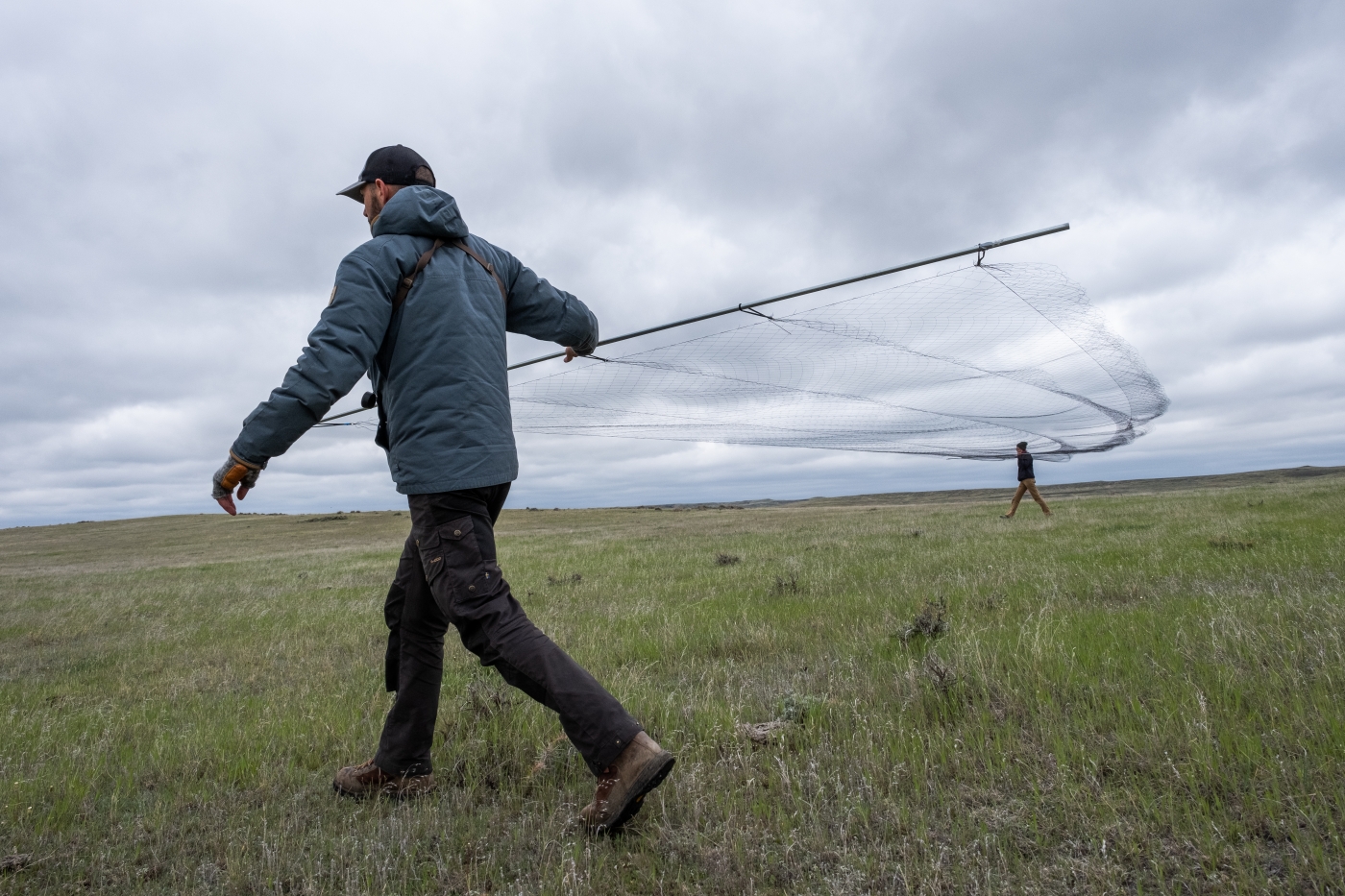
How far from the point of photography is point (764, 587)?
8.18 m

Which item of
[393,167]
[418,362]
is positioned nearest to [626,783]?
[418,362]

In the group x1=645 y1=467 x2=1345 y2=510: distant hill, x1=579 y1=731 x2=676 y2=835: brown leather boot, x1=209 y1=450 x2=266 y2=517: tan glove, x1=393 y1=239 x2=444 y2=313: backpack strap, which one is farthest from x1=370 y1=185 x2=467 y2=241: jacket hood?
x1=645 y1=467 x2=1345 y2=510: distant hill

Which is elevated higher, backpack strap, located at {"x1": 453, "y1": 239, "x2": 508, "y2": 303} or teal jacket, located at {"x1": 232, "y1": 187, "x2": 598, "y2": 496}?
backpack strap, located at {"x1": 453, "y1": 239, "x2": 508, "y2": 303}

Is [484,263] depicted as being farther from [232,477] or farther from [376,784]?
[376,784]

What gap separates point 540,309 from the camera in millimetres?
3885

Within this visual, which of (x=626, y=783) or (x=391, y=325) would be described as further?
(x=391, y=325)

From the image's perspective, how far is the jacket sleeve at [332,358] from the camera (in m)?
2.82

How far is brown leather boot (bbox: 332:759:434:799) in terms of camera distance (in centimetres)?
320

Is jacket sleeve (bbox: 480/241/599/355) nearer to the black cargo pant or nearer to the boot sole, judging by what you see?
the black cargo pant

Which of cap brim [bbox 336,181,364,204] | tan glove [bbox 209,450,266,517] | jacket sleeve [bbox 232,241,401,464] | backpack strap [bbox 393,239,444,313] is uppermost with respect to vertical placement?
cap brim [bbox 336,181,364,204]

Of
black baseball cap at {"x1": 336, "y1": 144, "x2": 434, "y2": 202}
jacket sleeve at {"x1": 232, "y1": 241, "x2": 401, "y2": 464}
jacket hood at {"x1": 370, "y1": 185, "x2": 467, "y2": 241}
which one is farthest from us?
black baseball cap at {"x1": 336, "y1": 144, "x2": 434, "y2": 202}

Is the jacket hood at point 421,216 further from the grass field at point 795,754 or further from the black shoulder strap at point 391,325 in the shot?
the grass field at point 795,754

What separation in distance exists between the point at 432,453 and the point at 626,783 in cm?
148

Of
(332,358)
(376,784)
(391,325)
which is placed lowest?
(376,784)
